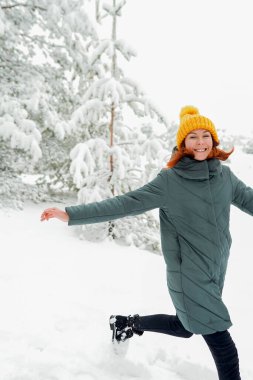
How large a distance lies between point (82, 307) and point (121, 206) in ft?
7.10

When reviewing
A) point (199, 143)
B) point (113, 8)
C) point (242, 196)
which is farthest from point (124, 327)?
point (113, 8)

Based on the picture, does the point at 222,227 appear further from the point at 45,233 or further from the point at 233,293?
the point at 45,233

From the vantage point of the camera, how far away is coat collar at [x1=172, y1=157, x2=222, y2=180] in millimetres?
2393

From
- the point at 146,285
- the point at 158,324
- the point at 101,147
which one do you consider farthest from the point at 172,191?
the point at 101,147

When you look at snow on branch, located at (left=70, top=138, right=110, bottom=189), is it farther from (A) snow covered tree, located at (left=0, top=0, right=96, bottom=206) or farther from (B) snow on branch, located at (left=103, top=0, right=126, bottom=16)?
(B) snow on branch, located at (left=103, top=0, right=126, bottom=16)

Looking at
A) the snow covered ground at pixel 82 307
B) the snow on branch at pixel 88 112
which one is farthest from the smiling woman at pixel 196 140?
the snow on branch at pixel 88 112

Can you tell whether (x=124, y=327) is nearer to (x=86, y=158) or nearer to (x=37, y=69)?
(x=86, y=158)

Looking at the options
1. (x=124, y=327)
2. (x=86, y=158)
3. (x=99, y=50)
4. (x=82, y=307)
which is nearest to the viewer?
(x=124, y=327)

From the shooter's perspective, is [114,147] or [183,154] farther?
[114,147]

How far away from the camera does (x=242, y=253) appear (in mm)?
9328

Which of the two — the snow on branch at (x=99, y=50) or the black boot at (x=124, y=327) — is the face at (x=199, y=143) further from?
the snow on branch at (x=99, y=50)

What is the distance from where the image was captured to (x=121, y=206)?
2.39 meters

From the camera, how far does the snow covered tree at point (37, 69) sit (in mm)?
6781

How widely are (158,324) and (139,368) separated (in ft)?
1.50
